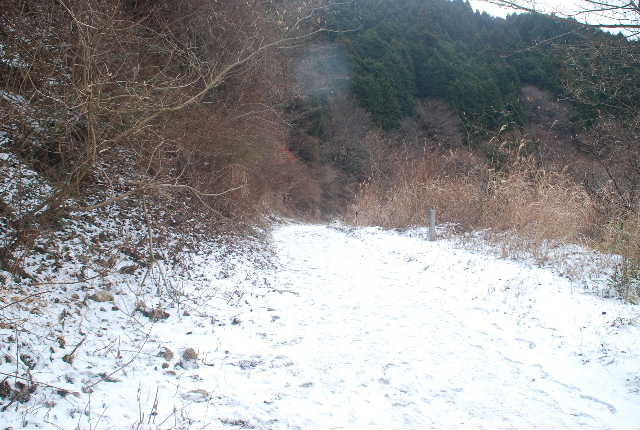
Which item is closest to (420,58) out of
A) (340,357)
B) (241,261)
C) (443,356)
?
(241,261)

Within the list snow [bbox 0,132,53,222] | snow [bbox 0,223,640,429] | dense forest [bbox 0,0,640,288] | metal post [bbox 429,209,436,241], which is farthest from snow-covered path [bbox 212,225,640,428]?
metal post [bbox 429,209,436,241]

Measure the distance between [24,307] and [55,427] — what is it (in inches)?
47.0

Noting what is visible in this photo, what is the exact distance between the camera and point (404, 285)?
5340 mm

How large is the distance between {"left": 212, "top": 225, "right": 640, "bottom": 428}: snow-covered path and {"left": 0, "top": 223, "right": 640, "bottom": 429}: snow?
1 centimetres

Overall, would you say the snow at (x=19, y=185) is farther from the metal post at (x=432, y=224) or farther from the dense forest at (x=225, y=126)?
the metal post at (x=432, y=224)

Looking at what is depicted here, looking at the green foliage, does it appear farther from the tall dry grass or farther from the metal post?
the metal post

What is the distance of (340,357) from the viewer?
3.18m

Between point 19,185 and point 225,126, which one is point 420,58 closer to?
point 225,126

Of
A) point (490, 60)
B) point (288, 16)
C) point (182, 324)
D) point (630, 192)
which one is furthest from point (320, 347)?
point (490, 60)

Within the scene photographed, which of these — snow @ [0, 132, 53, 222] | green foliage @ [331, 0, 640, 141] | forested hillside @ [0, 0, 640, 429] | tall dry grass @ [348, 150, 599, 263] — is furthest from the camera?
green foliage @ [331, 0, 640, 141]

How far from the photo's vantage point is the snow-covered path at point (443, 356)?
2.44 meters

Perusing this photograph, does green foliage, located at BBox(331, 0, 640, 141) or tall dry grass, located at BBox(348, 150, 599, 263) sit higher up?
green foliage, located at BBox(331, 0, 640, 141)

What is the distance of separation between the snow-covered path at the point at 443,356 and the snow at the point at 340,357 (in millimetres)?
12

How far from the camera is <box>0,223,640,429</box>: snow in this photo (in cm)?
236
